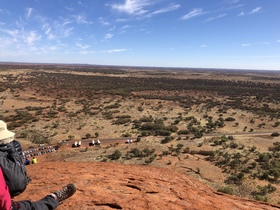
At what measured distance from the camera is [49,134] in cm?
2766

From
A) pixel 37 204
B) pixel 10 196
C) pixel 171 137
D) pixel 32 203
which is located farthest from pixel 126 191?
pixel 171 137

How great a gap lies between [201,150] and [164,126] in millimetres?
10063

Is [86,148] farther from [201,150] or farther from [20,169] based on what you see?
[20,169]

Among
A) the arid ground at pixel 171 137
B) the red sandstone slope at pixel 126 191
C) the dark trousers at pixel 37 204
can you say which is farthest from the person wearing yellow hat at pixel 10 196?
the arid ground at pixel 171 137

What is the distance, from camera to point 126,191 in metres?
7.75

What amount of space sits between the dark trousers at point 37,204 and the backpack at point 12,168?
67 centimetres

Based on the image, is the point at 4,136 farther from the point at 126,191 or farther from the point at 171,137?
the point at 171,137

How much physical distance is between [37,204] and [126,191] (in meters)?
3.33

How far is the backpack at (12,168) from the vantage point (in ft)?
12.1

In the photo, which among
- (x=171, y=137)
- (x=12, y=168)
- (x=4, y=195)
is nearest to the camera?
(x=4, y=195)

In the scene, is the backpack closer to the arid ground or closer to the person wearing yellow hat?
the person wearing yellow hat

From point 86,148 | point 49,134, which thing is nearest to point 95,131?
point 49,134

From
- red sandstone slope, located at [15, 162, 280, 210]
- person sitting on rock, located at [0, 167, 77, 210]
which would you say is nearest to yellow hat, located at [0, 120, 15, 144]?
person sitting on rock, located at [0, 167, 77, 210]

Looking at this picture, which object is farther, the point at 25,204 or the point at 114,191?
the point at 114,191
